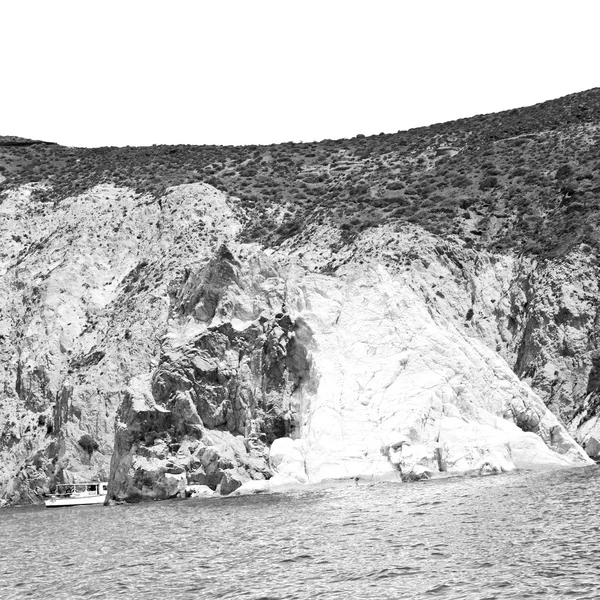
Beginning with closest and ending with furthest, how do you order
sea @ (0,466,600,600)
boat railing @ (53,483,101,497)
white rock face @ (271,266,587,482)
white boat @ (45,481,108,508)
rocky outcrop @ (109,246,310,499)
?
sea @ (0,466,600,600)
white rock face @ (271,266,587,482)
rocky outcrop @ (109,246,310,499)
white boat @ (45,481,108,508)
boat railing @ (53,483,101,497)

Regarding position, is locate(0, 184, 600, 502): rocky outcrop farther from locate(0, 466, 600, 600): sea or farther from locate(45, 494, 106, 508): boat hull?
locate(0, 466, 600, 600): sea

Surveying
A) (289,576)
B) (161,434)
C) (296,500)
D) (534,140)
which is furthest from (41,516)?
(534,140)

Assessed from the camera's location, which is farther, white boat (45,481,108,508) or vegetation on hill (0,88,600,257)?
vegetation on hill (0,88,600,257)

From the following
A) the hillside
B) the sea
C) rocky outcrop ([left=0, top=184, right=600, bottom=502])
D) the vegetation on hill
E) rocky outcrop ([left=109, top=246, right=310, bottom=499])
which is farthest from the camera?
the vegetation on hill

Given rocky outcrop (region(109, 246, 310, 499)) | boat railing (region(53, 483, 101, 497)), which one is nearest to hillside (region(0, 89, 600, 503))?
rocky outcrop (region(109, 246, 310, 499))

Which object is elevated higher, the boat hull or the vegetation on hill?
the vegetation on hill

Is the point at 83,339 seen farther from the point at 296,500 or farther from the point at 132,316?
the point at 296,500

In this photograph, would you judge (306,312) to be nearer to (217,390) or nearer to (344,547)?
(217,390)
